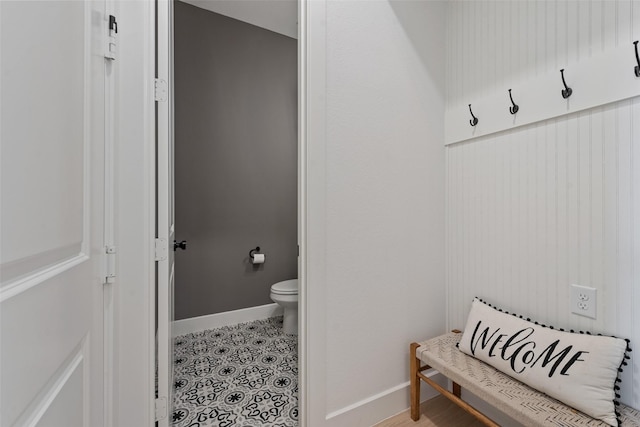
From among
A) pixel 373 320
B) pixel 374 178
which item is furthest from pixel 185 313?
pixel 374 178

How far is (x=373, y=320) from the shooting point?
1455mm

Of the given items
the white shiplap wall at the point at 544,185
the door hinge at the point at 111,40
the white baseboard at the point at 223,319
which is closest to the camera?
the door hinge at the point at 111,40

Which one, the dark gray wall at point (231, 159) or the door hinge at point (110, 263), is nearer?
the door hinge at point (110, 263)

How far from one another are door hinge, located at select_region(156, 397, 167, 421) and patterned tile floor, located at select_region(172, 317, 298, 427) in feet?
1.14

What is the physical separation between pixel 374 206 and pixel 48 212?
1225 mm

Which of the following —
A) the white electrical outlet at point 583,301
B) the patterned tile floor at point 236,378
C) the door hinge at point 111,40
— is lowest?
the patterned tile floor at point 236,378

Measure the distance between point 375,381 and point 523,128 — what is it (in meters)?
1.46

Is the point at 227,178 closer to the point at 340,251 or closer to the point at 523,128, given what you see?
the point at 340,251

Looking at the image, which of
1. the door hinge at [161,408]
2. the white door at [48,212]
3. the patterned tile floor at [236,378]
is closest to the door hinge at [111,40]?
the white door at [48,212]

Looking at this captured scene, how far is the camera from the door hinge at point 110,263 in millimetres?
958

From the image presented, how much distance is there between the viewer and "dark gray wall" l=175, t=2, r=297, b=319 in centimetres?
239

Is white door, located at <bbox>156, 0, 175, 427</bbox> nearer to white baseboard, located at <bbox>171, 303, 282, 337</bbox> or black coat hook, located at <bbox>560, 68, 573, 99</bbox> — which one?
white baseboard, located at <bbox>171, 303, 282, 337</bbox>

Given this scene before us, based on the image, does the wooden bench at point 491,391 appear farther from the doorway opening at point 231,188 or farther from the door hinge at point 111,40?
the door hinge at point 111,40

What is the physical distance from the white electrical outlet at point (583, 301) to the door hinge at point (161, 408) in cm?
175
